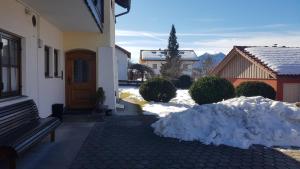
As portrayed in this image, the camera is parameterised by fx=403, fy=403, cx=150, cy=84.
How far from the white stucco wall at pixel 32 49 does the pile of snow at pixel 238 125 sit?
10.7 ft

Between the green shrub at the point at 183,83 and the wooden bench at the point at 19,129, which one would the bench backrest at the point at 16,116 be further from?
the green shrub at the point at 183,83

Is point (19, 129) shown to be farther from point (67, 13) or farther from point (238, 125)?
point (238, 125)

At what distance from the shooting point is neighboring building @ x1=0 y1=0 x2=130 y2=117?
8602 mm

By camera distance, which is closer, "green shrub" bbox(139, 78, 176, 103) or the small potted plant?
the small potted plant

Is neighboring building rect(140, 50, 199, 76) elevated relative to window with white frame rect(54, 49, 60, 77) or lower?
elevated

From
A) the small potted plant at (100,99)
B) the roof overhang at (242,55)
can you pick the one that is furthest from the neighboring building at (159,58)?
the small potted plant at (100,99)

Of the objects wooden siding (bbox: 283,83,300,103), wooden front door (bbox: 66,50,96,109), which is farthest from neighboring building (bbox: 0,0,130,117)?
wooden siding (bbox: 283,83,300,103)

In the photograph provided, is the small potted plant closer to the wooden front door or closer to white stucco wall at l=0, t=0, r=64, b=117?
the wooden front door

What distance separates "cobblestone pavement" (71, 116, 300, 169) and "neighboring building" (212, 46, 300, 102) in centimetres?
1301

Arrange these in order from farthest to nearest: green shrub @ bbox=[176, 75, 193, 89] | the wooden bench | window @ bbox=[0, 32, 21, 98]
A: green shrub @ bbox=[176, 75, 193, 89] < window @ bbox=[0, 32, 21, 98] < the wooden bench

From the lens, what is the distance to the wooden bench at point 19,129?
5.64 m

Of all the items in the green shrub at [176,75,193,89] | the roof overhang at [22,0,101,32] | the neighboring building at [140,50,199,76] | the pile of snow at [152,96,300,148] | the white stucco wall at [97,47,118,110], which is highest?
the neighboring building at [140,50,199,76]

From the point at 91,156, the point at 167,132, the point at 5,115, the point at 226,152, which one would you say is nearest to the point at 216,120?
the point at 167,132

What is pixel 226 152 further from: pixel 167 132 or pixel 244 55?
pixel 244 55
